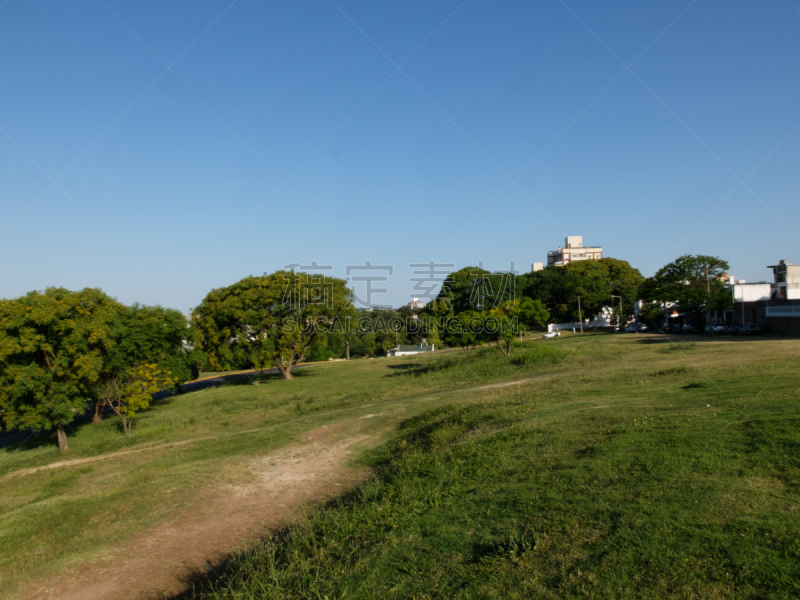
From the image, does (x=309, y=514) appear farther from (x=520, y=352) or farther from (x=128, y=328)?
(x=520, y=352)

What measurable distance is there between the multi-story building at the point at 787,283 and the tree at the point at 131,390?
5014cm

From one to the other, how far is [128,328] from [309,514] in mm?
23138

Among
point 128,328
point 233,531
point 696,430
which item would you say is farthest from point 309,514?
point 128,328

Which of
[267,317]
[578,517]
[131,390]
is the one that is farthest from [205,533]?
[267,317]

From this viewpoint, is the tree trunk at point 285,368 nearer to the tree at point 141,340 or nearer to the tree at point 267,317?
the tree at point 267,317

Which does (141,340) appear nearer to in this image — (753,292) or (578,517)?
(578,517)

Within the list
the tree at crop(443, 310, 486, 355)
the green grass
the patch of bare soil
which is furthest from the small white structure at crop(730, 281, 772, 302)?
the patch of bare soil

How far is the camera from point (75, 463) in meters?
21.8

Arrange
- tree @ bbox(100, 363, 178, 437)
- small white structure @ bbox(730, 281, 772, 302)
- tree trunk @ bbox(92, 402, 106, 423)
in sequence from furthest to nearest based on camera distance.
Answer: small white structure @ bbox(730, 281, 772, 302) < tree trunk @ bbox(92, 402, 106, 423) < tree @ bbox(100, 363, 178, 437)

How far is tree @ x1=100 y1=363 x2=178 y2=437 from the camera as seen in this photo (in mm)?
26922

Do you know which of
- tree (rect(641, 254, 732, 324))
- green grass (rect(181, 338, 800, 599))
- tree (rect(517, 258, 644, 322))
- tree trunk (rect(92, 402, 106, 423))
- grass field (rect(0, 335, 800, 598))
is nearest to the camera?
green grass (rect(181, 338, 800, 599))

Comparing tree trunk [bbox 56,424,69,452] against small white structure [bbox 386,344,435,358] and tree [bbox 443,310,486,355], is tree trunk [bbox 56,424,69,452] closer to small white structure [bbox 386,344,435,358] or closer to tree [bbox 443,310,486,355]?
tree [bbox 443,310,486,355]

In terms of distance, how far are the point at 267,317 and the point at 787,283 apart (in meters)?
45.4

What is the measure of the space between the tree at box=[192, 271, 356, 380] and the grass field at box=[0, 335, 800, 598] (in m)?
18.8
